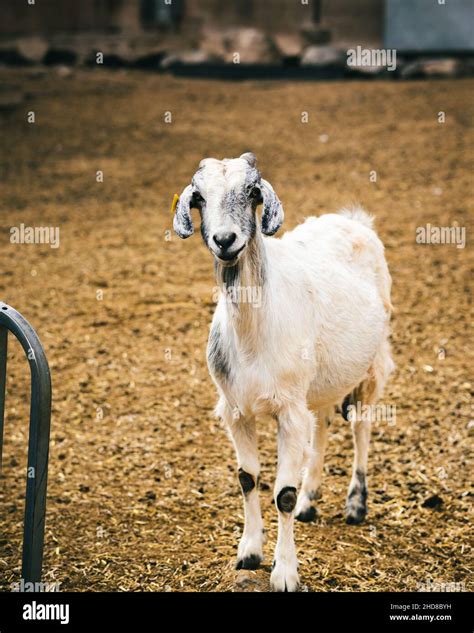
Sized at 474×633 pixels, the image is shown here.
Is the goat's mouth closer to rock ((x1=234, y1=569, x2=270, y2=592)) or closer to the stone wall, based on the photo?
rock ((x1=234, y1=569, x2=270, y2=592))

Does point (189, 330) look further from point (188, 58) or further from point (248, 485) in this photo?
point (188, 58)

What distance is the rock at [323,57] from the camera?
19.3m

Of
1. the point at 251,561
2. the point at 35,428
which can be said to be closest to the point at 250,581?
the point at 251,561

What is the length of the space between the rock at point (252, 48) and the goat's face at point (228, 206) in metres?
16.3

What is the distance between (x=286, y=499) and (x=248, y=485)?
0.31m

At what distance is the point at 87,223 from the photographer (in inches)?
472

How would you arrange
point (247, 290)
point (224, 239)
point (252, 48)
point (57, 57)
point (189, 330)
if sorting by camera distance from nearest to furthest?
1. point (224, 239)
2. point (247, 290)
3. point (189, 330)
4. point (252, 48)
5. point (57, 57)

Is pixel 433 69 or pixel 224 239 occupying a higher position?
pixel 433 69

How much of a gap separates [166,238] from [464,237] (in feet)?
11.6

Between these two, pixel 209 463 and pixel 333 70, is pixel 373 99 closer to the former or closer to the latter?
pixel 333 70

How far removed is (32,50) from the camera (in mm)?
21203

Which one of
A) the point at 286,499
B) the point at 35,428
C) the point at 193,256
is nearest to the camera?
the point at 35,428

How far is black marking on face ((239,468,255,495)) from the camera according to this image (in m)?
4.83

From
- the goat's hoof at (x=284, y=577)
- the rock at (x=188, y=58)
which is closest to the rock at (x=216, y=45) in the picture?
the rock at (x=188, y=58)
